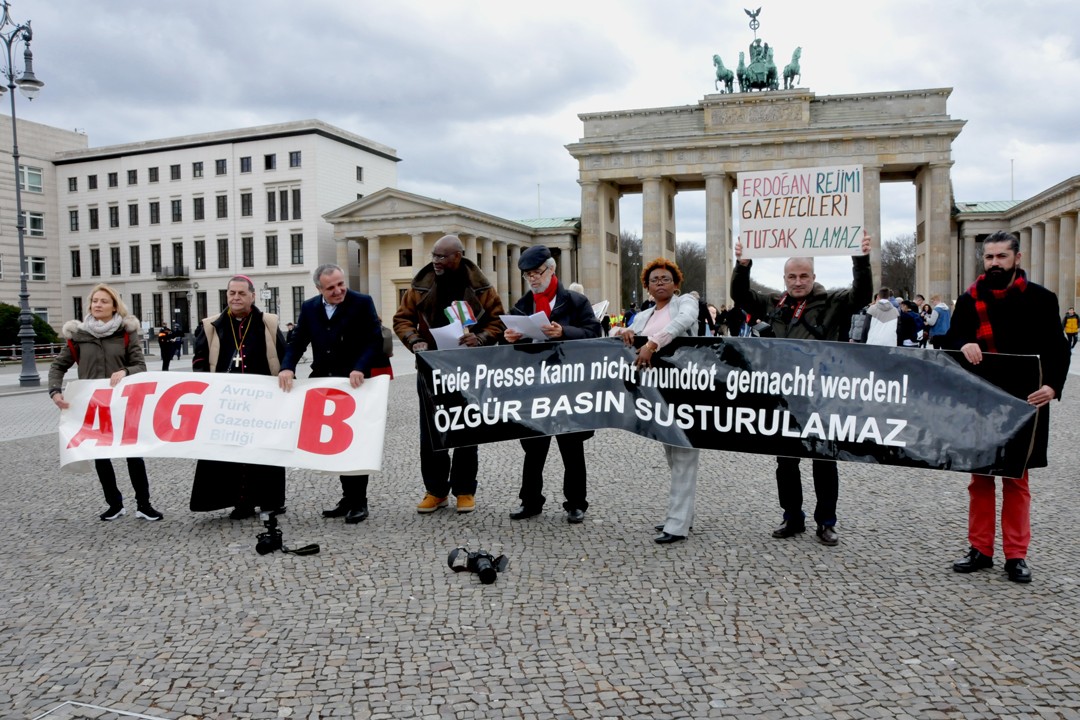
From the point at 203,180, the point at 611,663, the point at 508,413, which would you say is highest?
the point at 203,180

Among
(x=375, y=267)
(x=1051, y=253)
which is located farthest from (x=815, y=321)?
(x=375, y=267)

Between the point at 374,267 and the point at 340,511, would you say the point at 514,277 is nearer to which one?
the point at 374,267

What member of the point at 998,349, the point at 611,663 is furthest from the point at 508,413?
the point at 998,349

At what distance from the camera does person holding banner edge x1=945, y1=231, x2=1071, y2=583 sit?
512 centimetres

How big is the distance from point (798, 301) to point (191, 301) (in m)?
74.7

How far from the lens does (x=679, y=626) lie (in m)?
4.48

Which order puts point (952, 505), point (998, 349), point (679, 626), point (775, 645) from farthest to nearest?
1. point (952, 505)
2. point (998, 349)
3. point (679, 626)
4. point (775, 645)

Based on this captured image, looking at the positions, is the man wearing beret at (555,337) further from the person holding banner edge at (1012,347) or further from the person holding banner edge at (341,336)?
the person holding banner edge at (1012,347)

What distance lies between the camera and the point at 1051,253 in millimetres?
54188

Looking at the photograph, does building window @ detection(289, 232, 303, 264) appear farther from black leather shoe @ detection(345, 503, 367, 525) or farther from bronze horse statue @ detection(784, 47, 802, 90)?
black leather shoe @ detection(345, 503, 367, 525)

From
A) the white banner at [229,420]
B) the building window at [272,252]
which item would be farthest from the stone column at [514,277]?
the white banner at [229,420]

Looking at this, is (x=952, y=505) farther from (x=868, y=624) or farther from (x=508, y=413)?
(x=508, y=413)

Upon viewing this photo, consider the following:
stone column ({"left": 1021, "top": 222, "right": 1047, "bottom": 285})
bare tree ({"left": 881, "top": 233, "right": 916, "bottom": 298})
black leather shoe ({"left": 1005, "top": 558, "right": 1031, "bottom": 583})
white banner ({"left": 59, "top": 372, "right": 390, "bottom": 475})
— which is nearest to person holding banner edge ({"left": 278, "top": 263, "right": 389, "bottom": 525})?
white banner ({"left": 59, "top": 372, "right": 390, "bottom": 475})

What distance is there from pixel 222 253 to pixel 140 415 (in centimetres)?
7088
